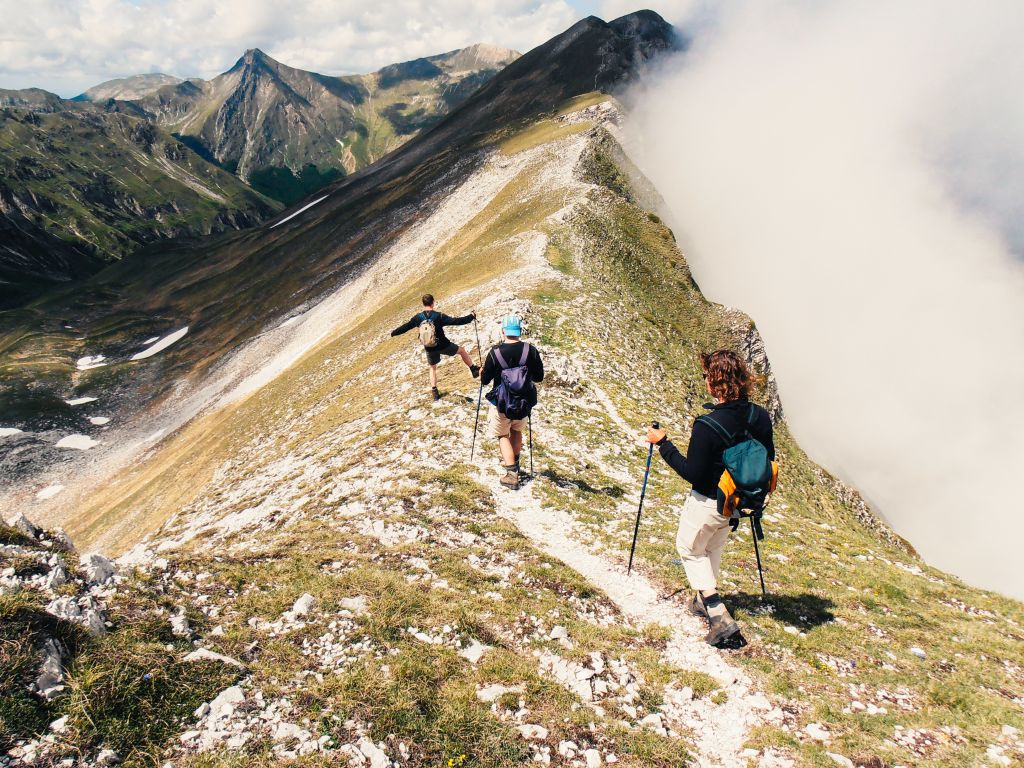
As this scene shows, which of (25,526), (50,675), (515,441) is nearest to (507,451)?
(515,441)

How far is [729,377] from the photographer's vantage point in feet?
27.8

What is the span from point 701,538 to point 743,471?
175cm

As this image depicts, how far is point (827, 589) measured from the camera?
12367mm

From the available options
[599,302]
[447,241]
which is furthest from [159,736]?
[447,241]

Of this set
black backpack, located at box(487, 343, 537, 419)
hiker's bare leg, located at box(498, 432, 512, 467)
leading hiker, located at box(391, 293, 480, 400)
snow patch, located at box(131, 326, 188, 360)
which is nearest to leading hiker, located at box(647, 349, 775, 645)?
black backpack, located at box(487, 343, 537, 419)

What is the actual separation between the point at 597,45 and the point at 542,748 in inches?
6577

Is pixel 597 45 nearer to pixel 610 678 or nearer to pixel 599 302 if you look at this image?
pixel 599 302

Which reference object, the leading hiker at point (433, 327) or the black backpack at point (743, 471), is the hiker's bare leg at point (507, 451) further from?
the black backpack at point (743, 471)

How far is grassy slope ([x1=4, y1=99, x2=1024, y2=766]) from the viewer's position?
7.30 m

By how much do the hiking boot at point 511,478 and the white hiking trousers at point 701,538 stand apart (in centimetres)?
694

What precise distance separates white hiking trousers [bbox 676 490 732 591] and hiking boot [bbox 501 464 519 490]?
6.94 meters

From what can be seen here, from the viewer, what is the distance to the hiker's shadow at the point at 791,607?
10625 millimetres

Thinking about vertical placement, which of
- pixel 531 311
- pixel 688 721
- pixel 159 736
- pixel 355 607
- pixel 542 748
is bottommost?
pixel 688 721

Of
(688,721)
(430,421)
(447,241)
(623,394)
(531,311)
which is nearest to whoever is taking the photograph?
(688,721)
